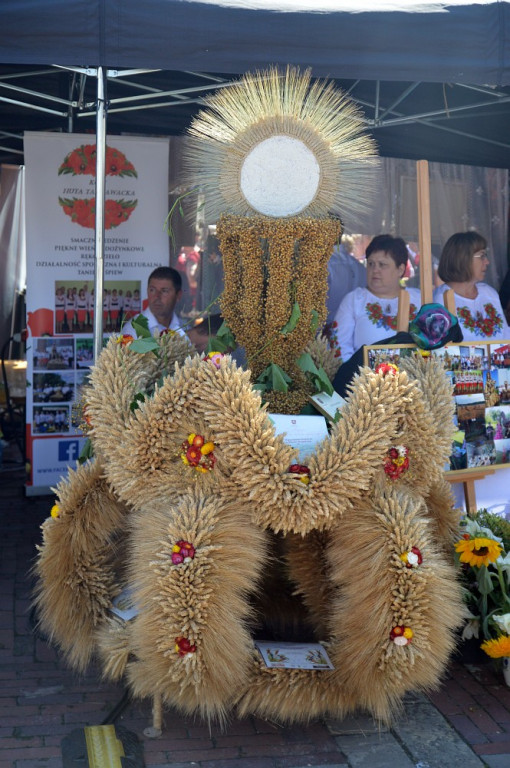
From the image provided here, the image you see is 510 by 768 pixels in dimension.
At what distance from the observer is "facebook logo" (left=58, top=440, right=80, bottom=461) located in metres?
5.48

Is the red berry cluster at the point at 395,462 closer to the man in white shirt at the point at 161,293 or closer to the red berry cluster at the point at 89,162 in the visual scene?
the man in white shirt at the point at 161,293

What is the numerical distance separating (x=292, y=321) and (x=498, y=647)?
145cm

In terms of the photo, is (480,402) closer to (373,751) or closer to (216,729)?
(373,751)

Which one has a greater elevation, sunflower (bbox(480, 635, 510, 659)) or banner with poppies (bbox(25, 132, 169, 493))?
banner with poppies (bbox(25, 132, 169, 493))

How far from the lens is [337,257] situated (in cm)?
615

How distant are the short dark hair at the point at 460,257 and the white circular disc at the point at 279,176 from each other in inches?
105

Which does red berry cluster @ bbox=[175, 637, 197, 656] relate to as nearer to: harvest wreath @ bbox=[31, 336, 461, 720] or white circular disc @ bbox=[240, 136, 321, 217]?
harvest wreath @ bbox=[31, 336, 461, 720]

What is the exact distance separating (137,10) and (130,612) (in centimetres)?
226

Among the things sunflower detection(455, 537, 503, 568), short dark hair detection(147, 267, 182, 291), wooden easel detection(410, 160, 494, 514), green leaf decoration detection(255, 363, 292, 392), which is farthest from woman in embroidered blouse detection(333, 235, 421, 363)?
green leaf decoration detection(255, 363, 292, 392)

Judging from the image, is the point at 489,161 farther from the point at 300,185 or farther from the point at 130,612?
the point at 130,612

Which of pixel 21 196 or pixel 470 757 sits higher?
pixel 21 196

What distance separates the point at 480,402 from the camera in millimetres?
3955

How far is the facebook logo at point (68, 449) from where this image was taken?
216 inches

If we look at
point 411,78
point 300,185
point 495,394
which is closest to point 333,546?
point 300,185
